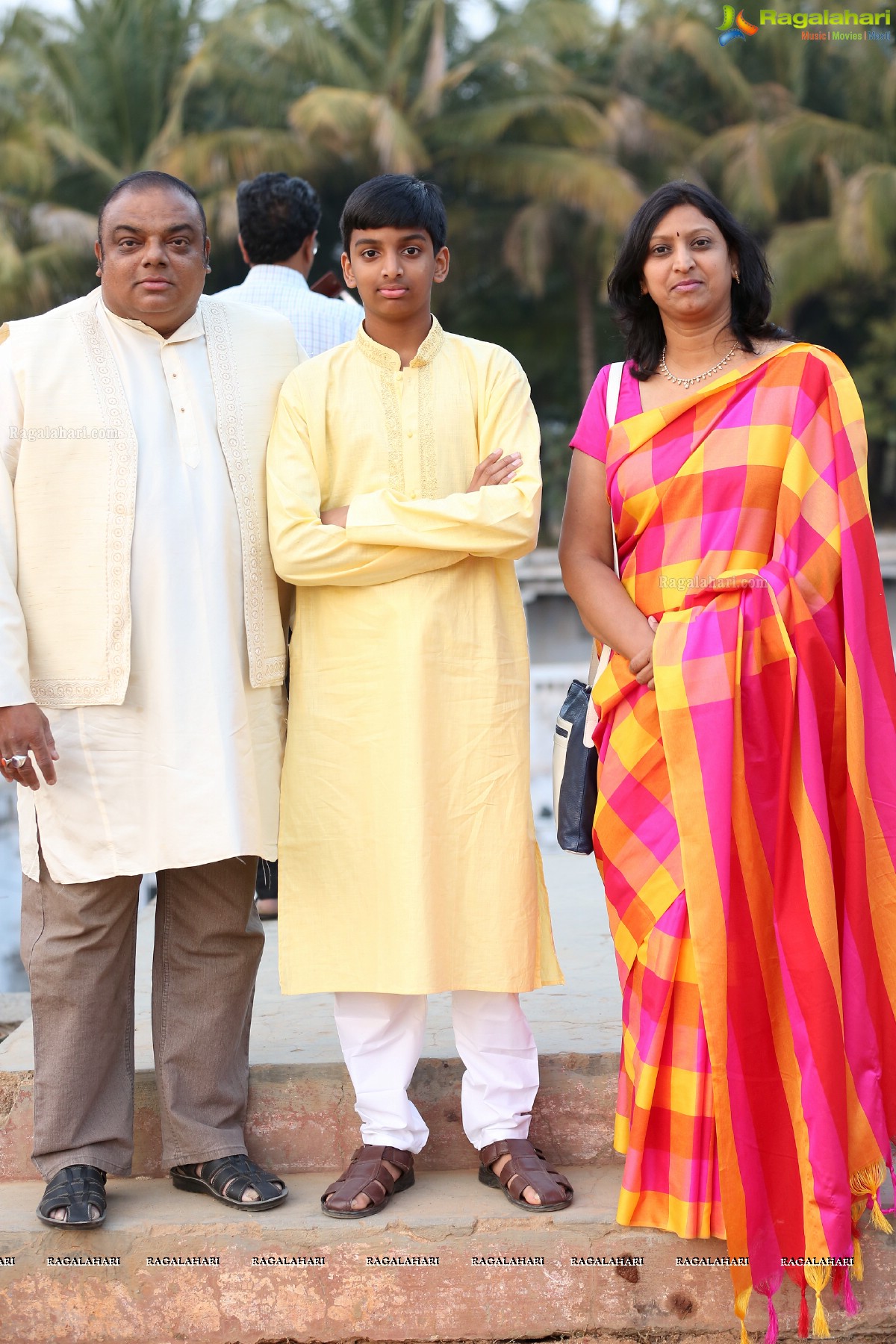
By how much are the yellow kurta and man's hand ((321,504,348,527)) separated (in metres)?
0.04

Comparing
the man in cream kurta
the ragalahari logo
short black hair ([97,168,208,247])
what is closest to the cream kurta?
the man in cream kurta

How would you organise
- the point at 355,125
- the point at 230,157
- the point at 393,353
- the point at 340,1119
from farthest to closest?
the point at 230,157, the point at 355,125, the point at 340,1119, the point at 393,353

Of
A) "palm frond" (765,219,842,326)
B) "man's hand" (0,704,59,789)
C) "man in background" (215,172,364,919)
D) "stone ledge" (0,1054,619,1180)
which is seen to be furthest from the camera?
"palm frond" (765,219,842,326)

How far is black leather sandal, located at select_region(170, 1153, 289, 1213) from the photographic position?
9.36 feet

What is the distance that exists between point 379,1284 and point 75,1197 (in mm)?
639

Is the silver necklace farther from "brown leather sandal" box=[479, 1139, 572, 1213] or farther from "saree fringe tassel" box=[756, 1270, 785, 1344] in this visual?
"saree fringe tassel" box=[756, 1270, 785, 1344]

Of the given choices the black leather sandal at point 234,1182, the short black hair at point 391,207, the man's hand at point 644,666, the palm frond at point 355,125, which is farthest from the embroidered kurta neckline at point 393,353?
the palm frond at point 355,125

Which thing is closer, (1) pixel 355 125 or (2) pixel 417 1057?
(2) pixel 417 1057

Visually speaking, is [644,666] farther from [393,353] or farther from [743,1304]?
[743,1304]

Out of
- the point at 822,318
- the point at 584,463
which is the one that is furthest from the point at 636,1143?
the point at 822,318

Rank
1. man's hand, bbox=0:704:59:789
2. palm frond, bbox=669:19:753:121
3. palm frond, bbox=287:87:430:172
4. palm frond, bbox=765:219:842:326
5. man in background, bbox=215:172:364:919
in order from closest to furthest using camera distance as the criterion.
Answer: man's hand, bbox=0:704:59:789 → man in background, bbox=215:172:364:919 → palm frond, bbox=287:87:430:172 → palm frond, bbox=765:219:842:326 → palm frond, bbox=669:19:753:121

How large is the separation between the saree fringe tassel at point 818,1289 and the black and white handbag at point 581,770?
0.91 m

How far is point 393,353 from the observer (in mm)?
2889

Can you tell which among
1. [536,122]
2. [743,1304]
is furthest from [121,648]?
[536,122]
